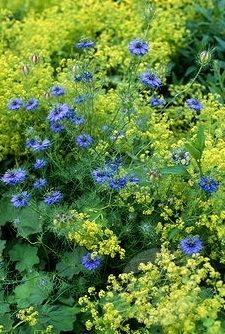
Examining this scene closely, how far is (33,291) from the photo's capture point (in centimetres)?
268

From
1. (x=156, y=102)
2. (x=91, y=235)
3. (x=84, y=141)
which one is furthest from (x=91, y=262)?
(x=156, y=102)

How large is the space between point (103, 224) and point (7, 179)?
0.45 meters

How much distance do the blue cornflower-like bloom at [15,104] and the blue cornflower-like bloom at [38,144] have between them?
0.56ft

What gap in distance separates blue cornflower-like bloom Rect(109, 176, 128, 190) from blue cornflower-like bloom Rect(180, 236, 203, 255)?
342mm

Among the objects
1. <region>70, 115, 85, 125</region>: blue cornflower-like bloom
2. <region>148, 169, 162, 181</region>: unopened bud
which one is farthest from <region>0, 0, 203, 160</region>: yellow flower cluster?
<region>148, 169, 162, 181</region>: unopened bud

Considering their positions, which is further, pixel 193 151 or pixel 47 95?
pixel 47 95

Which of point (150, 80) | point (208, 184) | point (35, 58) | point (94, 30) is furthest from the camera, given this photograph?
point (94, 30)

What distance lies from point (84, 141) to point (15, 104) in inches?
15.2

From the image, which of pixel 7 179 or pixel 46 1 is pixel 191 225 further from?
pixel 46 1

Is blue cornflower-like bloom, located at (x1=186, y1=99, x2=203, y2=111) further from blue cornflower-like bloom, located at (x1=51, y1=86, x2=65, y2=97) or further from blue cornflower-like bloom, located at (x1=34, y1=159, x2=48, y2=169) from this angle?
blue cornflower-like bloom, located at (x1=34, y1=159, x2=48, y2=169)

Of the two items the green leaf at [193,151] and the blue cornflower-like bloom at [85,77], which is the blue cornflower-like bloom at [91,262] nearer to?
the green leaf at [193,151]

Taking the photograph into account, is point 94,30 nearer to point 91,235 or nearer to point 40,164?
point 40,164

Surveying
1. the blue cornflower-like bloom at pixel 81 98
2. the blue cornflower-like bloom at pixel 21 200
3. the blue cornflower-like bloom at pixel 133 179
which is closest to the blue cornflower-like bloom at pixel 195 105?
the blue cornflower-like bloom at pixel 81 98

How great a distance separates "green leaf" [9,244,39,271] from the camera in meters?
2.90
